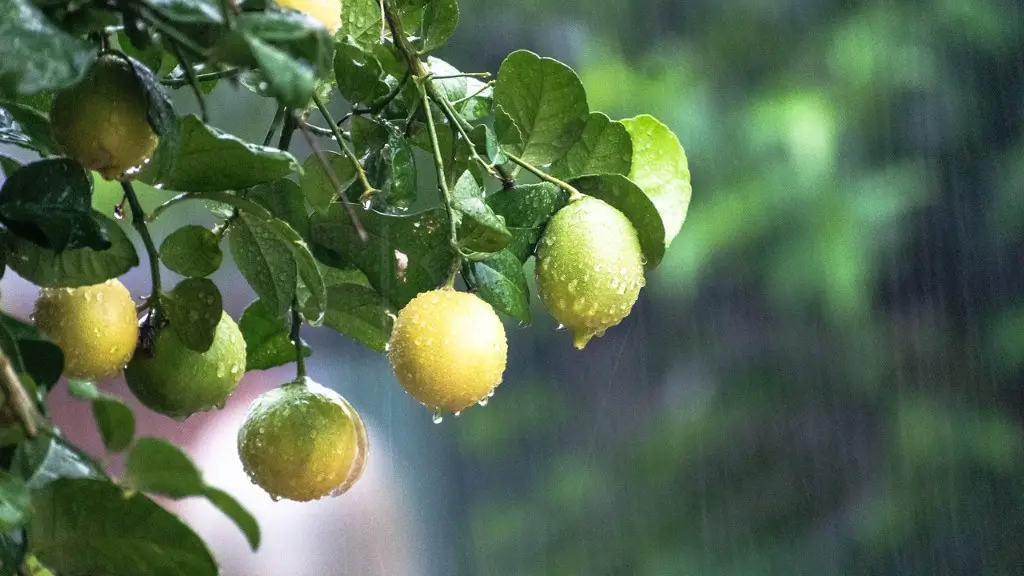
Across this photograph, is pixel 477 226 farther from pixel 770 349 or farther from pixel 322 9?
pixel 770 349

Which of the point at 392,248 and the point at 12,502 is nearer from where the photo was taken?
the point at 12,502

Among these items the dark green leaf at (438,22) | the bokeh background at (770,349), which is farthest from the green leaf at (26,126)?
the bokeh background at (770,349)

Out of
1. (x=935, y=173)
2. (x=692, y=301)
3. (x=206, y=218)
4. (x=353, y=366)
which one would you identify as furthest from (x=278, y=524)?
(x=935, y=173)

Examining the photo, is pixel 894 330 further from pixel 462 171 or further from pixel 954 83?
pixel 462 171

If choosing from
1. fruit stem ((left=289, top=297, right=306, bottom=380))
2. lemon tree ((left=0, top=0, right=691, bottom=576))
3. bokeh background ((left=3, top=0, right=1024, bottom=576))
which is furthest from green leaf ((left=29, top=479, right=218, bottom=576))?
bokeh background ((left=3, top=0, right=1024, bottom=576))

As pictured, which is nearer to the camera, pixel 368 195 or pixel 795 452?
pixel 368 195

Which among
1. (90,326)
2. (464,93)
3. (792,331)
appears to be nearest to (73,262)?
A: (90,326)

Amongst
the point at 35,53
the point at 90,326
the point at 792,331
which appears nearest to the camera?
the point at 35,53
